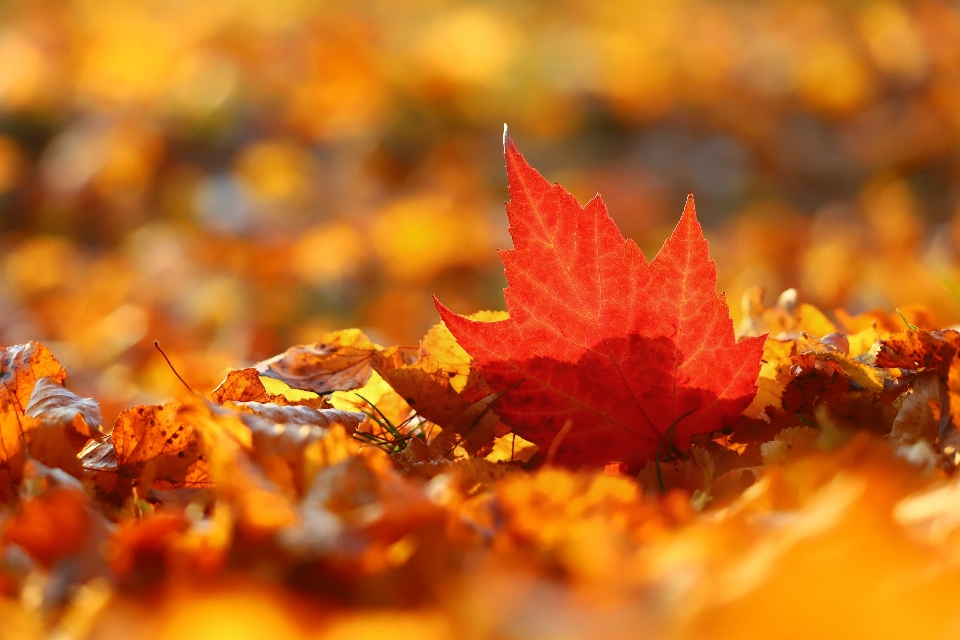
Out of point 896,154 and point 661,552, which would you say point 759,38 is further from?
point 661,552

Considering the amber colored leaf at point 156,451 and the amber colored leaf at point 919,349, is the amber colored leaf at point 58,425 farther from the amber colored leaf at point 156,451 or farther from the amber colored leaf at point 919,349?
the amber colored leaf at point 919,349

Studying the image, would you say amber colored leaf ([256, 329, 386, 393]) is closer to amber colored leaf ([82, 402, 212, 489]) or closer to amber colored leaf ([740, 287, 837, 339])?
amber colored leaf ([82, 402, 212, 489])

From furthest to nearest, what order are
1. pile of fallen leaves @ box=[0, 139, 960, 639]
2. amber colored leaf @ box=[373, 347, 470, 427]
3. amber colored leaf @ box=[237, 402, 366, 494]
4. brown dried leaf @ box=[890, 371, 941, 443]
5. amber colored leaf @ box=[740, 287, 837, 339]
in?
amber colored leaf @ box=[740, 287, 837, 339] < amber colored leaf @ box=[373, 347, 470, 427] < brown dried leaf @ box=[890, 371, 941, 443] < amber colored leaf @ box=[237, 402, 366, 494] < pile of fallen leaves @ box=[0, 139, 960, 639]

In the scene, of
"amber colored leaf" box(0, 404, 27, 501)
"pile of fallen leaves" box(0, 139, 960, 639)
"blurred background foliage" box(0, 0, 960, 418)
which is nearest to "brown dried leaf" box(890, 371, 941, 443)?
"pile of fallen leaves" box(0, 139, 960, 639)

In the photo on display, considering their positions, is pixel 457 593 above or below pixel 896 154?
below

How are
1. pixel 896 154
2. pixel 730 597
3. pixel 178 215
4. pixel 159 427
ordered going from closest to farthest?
pixel 730 597
pixel 159 427
pixel 896 154
pixel 178 215

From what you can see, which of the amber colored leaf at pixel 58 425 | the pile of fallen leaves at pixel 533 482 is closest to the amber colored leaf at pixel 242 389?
the pile of fallen leaves at pixel 533 482

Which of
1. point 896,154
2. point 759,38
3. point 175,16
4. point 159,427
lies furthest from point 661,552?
point 175,16
